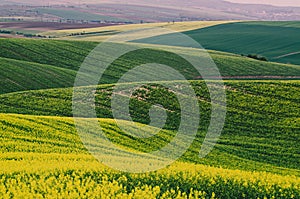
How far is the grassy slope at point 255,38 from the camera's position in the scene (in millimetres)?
112000

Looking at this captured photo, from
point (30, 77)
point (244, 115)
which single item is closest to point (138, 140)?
point (244, 115)

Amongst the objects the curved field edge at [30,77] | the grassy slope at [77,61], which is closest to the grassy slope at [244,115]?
the curved field edge at [30,77]

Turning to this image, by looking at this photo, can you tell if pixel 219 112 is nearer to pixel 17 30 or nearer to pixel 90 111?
pixel 90 111

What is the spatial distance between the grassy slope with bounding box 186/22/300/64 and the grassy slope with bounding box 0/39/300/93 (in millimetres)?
24395

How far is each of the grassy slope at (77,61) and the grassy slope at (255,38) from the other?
80.0 feet

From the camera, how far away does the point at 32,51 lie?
2859 inches

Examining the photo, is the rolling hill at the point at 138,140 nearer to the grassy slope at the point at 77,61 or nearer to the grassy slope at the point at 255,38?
the grassy slope at the point at 77,61

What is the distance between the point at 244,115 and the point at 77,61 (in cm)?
4104

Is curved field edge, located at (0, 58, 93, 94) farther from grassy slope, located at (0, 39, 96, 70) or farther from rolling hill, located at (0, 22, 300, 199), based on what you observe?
grassy slope, located at (0, 39, 96, 70)

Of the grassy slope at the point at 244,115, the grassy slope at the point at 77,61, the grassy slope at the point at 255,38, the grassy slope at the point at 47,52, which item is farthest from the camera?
the grassy slope at the point at 255,38

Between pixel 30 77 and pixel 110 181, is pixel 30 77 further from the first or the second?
pixel 110 181

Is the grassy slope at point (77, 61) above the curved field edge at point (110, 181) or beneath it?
beneath

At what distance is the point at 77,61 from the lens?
241 feet

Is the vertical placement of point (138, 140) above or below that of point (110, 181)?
below
